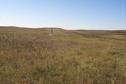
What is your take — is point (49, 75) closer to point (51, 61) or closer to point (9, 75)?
point (9, 75)

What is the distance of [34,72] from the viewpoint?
11.4 metres

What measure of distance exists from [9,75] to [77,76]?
3.18m

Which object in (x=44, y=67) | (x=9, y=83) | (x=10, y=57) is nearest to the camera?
(x=9, y=83)

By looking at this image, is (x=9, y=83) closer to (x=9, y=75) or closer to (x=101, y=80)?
(x=9, y=75)

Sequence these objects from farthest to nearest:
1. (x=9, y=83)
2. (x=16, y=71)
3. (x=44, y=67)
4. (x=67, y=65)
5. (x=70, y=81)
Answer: (x=67, y=65)
(x=44, y=67)
(x=16, y=71)
(x=70, y=81)
(x=9, y=83)

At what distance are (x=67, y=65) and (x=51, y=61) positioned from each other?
1276 millimetres

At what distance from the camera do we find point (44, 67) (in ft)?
39.8

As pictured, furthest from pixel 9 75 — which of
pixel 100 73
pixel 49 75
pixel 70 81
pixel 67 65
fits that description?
pixel 100 73

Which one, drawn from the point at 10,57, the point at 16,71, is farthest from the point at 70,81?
the point at 10,57

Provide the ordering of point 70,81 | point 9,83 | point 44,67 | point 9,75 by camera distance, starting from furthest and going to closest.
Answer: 1. point 44,67
2. point 9,75
3. point 70,81
4. point 9,83

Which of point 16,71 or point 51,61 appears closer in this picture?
point 16,71

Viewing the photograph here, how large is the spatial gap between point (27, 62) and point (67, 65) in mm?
2386

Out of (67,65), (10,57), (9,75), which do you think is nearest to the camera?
(9,75)

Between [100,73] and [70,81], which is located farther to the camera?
[100,73]
